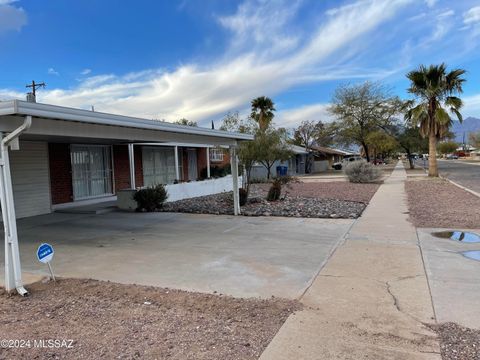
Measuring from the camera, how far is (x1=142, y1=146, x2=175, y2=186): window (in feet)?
63.0

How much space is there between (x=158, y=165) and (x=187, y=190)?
3004 mm

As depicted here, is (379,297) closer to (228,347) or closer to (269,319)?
(269,319)

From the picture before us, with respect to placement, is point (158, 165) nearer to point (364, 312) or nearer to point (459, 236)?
point (459, 236)

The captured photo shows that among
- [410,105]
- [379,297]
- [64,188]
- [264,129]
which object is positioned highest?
[410,105]

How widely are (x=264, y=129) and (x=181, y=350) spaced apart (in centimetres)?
1392

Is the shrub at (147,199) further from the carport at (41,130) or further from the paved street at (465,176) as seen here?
the paved street at (465,176)

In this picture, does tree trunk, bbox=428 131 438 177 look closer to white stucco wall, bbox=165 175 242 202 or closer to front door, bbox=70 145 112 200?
white stucco wall, bbox=165 175 242 202

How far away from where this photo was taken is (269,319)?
14.4ft

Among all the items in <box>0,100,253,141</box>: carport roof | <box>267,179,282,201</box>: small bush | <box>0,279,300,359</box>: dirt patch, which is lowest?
<box>0,279,300,359</box>: dirt patch

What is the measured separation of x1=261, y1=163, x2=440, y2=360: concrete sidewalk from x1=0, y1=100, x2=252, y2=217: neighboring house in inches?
176

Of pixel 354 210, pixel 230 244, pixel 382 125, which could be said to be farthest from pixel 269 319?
pixel 382 125

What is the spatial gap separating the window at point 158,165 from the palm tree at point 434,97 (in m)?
17.3

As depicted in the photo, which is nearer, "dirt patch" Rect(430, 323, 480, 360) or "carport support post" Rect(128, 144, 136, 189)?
"dirt patch" Rect(430, 323, 480, 360)

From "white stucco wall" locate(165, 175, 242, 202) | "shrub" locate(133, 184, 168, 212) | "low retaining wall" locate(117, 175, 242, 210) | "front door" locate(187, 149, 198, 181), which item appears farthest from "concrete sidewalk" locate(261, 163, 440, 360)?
"front door" locate(187, 149, 198, 181)
